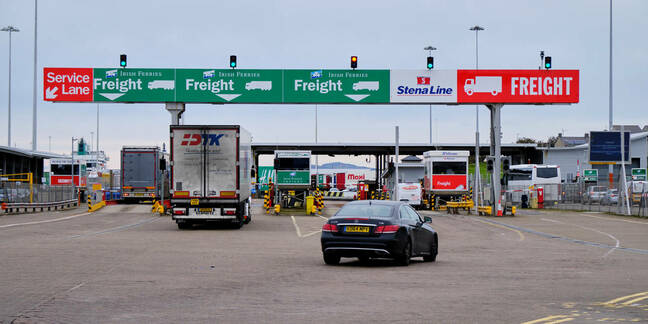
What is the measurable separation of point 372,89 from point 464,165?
46.3 ft

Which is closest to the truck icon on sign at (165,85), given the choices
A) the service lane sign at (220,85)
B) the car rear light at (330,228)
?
the service lane sign at (220,85)

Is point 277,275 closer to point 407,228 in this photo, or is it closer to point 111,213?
point 407,228

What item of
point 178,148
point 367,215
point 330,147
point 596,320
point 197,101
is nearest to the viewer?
point 596,320

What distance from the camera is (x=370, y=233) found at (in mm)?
15641

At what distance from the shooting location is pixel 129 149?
51688 mm

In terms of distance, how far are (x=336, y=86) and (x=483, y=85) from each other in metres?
7.52

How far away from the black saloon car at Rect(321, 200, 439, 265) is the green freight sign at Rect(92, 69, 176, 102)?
85.7 ft

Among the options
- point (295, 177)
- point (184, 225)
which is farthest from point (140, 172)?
point (184, 225)

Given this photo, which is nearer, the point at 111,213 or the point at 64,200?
the point at 111,213

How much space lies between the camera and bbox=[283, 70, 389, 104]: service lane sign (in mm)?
41188

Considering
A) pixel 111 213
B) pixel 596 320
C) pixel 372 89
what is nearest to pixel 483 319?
pixel 596 320

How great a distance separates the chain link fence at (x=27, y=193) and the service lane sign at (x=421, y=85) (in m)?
20.4

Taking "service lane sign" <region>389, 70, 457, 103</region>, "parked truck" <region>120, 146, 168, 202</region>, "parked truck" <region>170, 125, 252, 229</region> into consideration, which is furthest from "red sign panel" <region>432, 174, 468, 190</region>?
"parked truck" <region>170, 125, 252, 229</region>

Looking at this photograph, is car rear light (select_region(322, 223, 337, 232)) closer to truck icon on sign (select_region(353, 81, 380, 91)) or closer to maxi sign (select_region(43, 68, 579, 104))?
maxi sign (select_region(43, 68, 579, 104))
